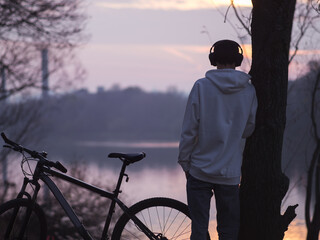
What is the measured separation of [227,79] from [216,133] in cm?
35

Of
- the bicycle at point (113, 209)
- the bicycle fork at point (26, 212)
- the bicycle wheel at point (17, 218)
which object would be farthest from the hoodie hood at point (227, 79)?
the bicycle wheel at point (17, 218)

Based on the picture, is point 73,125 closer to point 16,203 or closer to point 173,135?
point 173,135

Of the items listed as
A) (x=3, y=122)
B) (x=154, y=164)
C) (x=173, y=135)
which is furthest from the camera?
(x=173, y=135)

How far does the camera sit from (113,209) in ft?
11.8

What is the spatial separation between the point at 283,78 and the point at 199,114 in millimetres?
860

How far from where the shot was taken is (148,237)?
3.48 m

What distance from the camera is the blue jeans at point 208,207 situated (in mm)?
3117

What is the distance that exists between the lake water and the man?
64.7 inches

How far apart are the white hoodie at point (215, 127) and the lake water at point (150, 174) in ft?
5.79

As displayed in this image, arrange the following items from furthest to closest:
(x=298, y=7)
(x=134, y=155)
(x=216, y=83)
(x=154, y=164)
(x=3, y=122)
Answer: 1. (x=154, y=164)
2. (x=3, y=122)
3. (x=298, y=7)
4. (x=134, y=155)
5. (x=216, y=83)

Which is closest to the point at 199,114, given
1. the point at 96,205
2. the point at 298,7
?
the point at 298,7

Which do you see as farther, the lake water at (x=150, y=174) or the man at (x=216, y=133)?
the lake water at (x=150, y=174)

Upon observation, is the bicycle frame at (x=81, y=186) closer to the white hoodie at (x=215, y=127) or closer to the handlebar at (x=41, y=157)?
the handlebar at (x=41, y=157)

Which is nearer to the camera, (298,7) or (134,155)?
(134,155)
